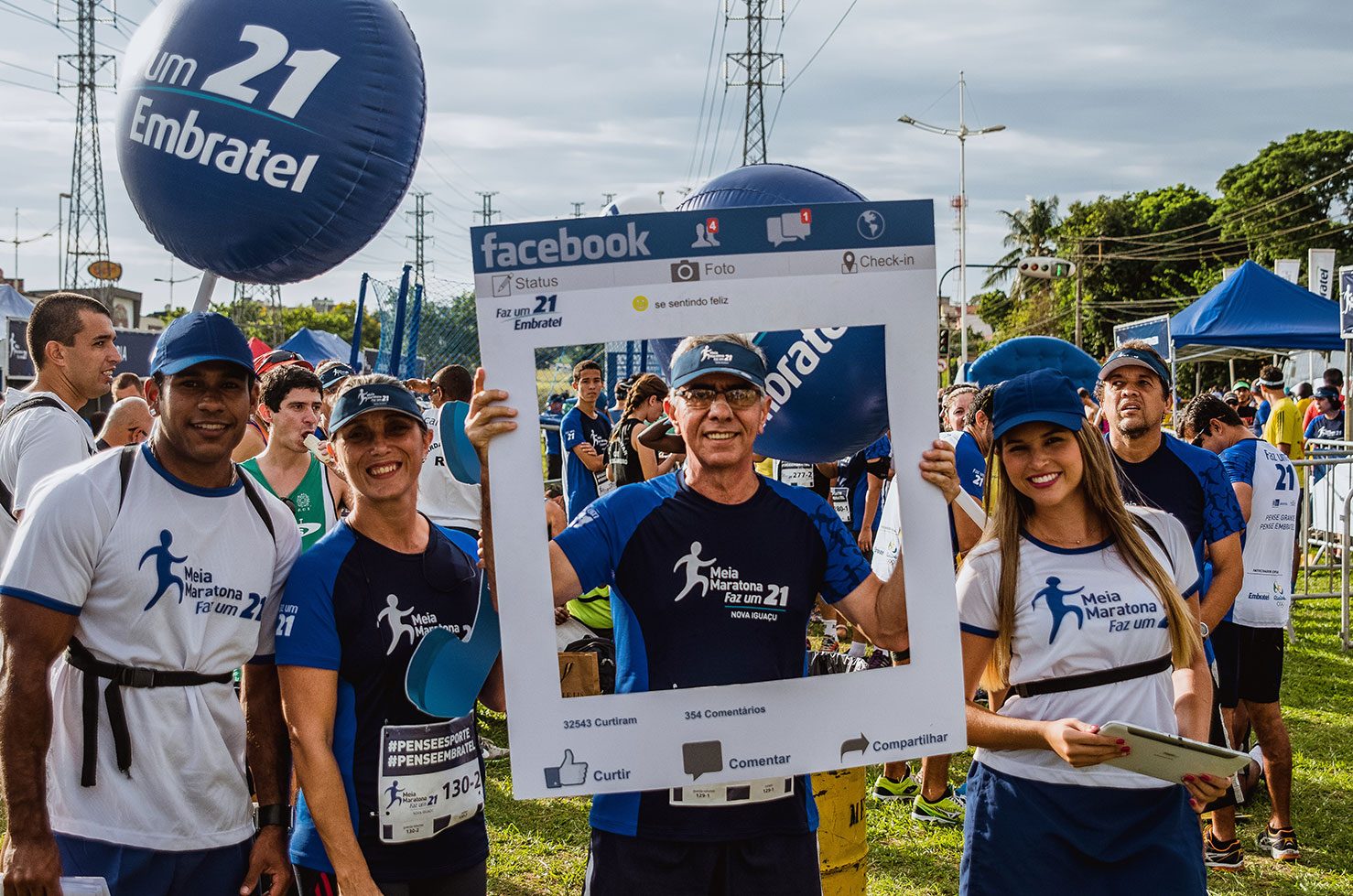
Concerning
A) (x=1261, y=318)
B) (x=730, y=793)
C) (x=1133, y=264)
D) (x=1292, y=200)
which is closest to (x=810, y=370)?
(x=730, y=793)

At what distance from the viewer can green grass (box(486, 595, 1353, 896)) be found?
15.3 ft

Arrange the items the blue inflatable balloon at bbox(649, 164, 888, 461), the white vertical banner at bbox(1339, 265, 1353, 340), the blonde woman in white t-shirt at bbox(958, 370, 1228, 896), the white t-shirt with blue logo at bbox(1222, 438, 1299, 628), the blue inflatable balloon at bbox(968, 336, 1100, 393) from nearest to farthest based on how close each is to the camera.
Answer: the blonde woman in white t-shirt at bbox(958, 370, 1228, 896) < the blue inflatable balloon at bbox(649, 164, 888, 461) < the blue inflatable balloon at bbox(968, 336, 1100, 393) < the white t-shirt with blue logo at bbox(1222, 438, 1299, 628) < the white vertical banner at bbox(1339, 265, 1353, 340)

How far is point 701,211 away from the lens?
2275 mm

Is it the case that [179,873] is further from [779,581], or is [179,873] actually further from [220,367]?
[779,581]

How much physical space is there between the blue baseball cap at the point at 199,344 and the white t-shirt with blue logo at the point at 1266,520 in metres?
4.91

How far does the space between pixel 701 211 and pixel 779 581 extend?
912 mm

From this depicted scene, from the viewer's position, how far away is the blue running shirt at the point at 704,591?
94.1 inches

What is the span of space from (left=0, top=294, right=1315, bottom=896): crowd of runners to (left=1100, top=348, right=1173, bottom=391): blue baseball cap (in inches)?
52.7

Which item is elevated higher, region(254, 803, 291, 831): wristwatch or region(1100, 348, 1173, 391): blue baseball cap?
region(1100, 348, 1173, 391): blue baseball cap

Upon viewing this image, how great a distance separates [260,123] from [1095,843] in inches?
127

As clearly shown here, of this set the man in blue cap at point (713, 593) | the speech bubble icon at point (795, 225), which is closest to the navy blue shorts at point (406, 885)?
the man in blue cap at point (713, 593)

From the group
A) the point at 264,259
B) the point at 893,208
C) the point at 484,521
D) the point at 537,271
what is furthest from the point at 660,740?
the point at 264,259

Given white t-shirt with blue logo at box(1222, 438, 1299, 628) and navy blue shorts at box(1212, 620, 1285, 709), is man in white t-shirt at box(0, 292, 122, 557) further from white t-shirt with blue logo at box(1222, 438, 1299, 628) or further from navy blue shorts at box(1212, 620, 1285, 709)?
white t-shirt with blue logo at box(1222, 438, 1299, 628)

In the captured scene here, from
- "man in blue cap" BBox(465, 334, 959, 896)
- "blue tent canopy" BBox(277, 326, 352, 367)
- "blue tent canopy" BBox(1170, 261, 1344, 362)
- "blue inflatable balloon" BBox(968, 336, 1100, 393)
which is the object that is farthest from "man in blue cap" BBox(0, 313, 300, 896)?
"blue tent canopy" BBox(277, 326, 352, 367)
